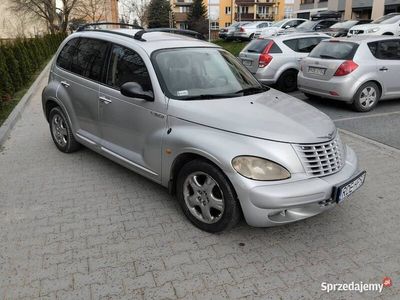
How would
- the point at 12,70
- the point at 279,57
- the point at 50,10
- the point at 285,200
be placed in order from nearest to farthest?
1. the point at 285,200
2. the point at 279,57
3. the point at 12,70
4. the point at 50,10

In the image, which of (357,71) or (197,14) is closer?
(357,71)

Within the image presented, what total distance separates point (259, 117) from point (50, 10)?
1502 inches

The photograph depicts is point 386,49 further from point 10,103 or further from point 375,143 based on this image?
point 10,103

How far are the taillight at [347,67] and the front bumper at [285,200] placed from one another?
4956 mm

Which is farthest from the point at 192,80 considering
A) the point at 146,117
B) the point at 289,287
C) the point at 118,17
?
the point at 118,17

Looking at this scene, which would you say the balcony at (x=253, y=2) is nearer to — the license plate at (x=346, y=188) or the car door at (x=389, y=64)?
the car door at (x=389, y=64)

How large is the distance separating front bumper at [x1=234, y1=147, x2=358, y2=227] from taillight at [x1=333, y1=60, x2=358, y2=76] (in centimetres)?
496

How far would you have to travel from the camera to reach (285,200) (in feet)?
10.0

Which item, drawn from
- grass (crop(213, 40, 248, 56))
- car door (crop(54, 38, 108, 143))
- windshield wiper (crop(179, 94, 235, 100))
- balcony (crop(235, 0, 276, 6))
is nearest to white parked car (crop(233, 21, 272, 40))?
grass (crop(213, 40, 248, 56))

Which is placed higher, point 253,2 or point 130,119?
point 253,2

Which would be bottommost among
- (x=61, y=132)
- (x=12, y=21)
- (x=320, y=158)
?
(x=61, y=132)

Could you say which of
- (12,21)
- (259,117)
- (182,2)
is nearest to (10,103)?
(259,117)

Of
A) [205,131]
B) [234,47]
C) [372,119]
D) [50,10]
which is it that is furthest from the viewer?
[50,10]

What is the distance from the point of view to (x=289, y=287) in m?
2.89
